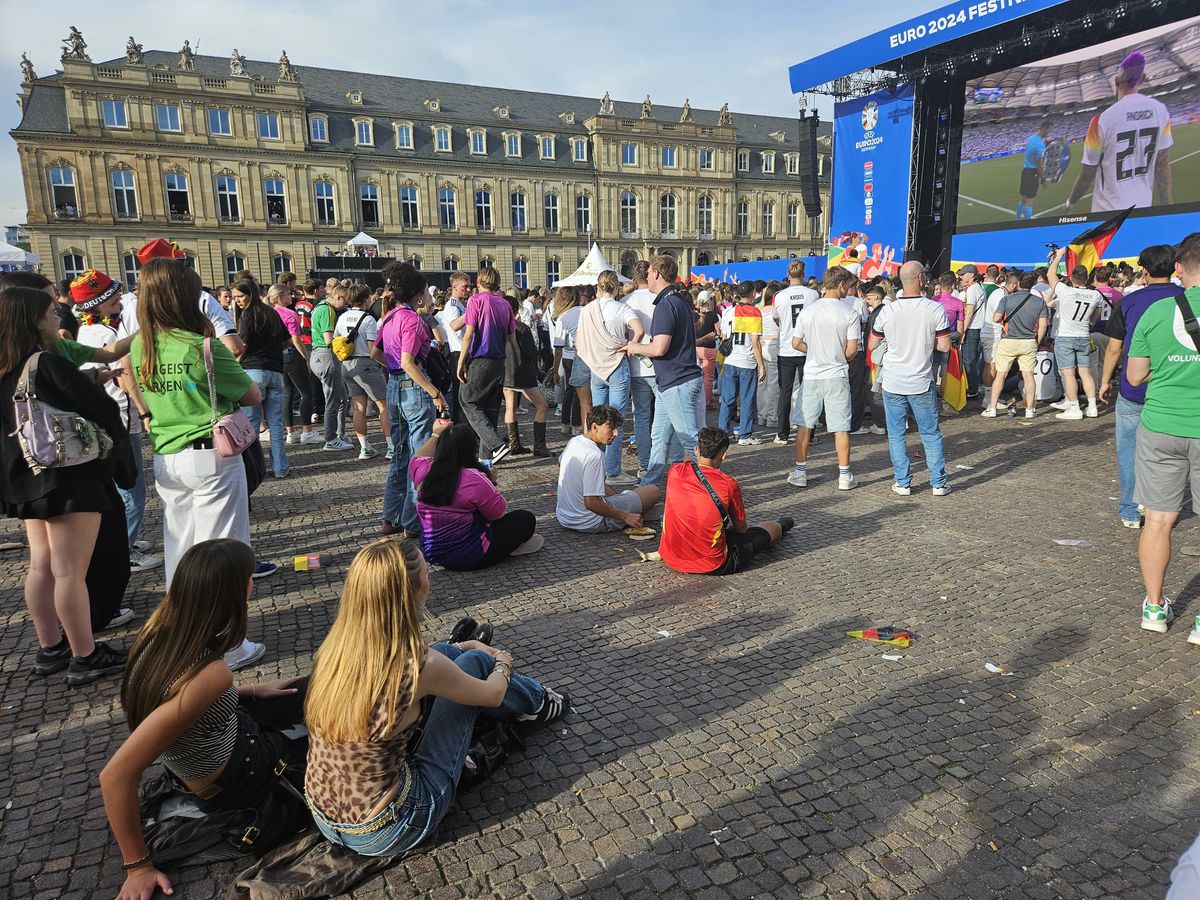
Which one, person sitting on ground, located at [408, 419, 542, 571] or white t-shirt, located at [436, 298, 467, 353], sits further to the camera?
white t-shirt, located at [436, 298, 467, 353]

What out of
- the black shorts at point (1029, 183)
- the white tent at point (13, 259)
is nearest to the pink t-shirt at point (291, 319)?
the black shorts at point (1029, 183)

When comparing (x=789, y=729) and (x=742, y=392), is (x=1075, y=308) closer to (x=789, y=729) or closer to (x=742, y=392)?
(x=742, y=392)

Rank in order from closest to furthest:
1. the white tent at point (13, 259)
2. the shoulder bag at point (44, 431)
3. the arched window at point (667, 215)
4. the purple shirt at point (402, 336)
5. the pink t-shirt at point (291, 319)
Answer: the shoulder bag at point (44, 431) < the purple shirt at point (402, 336) < the pink t-shirt at point (291, 319) < the white tent at point (13, 259) < the arched window at point (667, 215)

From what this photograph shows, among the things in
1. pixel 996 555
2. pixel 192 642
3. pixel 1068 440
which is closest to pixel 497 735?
pixel 192 642

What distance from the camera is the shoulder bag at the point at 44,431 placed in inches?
132

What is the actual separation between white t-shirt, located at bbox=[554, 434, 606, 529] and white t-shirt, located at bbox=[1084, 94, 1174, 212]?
1821 centimetres

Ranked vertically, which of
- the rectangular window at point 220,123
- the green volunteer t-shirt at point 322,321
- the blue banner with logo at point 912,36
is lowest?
the green volunteer t-shirt at point 322,321

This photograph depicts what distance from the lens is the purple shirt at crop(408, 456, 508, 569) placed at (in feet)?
16.5

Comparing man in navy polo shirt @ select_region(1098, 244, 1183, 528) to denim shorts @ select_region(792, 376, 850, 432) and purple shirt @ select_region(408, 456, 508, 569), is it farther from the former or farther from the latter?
purple shirt @ select_region(408, 456, 508, 569)

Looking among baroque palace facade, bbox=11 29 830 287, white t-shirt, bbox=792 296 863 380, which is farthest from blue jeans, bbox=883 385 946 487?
baroque palace facade, bbox=11 29 830 287

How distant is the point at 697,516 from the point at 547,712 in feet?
6.65

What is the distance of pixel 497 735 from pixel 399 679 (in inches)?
34.1

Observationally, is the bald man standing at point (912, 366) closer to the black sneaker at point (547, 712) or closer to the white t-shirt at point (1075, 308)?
the white t-shirt at point (1075, 308)

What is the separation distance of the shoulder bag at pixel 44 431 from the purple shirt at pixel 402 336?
2.57 metres
